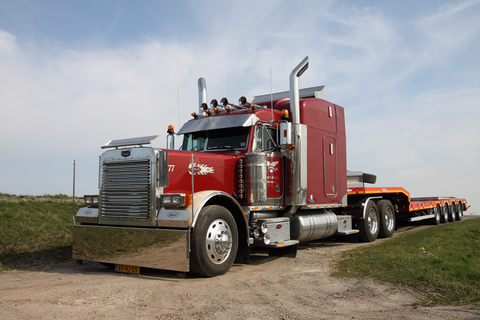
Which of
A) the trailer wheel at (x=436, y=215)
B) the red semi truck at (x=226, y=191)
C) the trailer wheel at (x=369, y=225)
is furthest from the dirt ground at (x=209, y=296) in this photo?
the trailer wheel at (x=436, y=215)

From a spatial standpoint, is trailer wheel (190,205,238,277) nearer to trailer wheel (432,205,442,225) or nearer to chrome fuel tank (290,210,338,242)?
chrome fuel tank (290,210,338,242)

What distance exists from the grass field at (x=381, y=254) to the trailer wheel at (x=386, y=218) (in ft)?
4.17

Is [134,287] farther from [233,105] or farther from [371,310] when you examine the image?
[233,105]

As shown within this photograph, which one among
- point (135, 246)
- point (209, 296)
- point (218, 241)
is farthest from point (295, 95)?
point (209, 296)

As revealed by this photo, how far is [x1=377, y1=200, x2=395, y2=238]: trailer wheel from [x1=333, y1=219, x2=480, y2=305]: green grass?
2.44 metres

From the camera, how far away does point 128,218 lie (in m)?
6.79

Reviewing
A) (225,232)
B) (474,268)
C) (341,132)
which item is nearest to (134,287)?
(225,232)

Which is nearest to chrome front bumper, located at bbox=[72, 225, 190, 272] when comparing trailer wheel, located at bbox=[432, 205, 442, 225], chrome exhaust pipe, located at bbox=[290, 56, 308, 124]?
chrome exhaust pipe, located at bbox=[290, 56, 308, 124]

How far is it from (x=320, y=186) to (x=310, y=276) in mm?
3439

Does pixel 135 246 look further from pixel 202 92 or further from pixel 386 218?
pixel 386 218

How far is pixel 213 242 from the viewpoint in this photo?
6.44 m

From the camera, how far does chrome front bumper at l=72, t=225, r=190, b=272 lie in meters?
5.99

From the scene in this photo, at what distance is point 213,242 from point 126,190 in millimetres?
1735

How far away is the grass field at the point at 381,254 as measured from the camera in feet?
18.1
